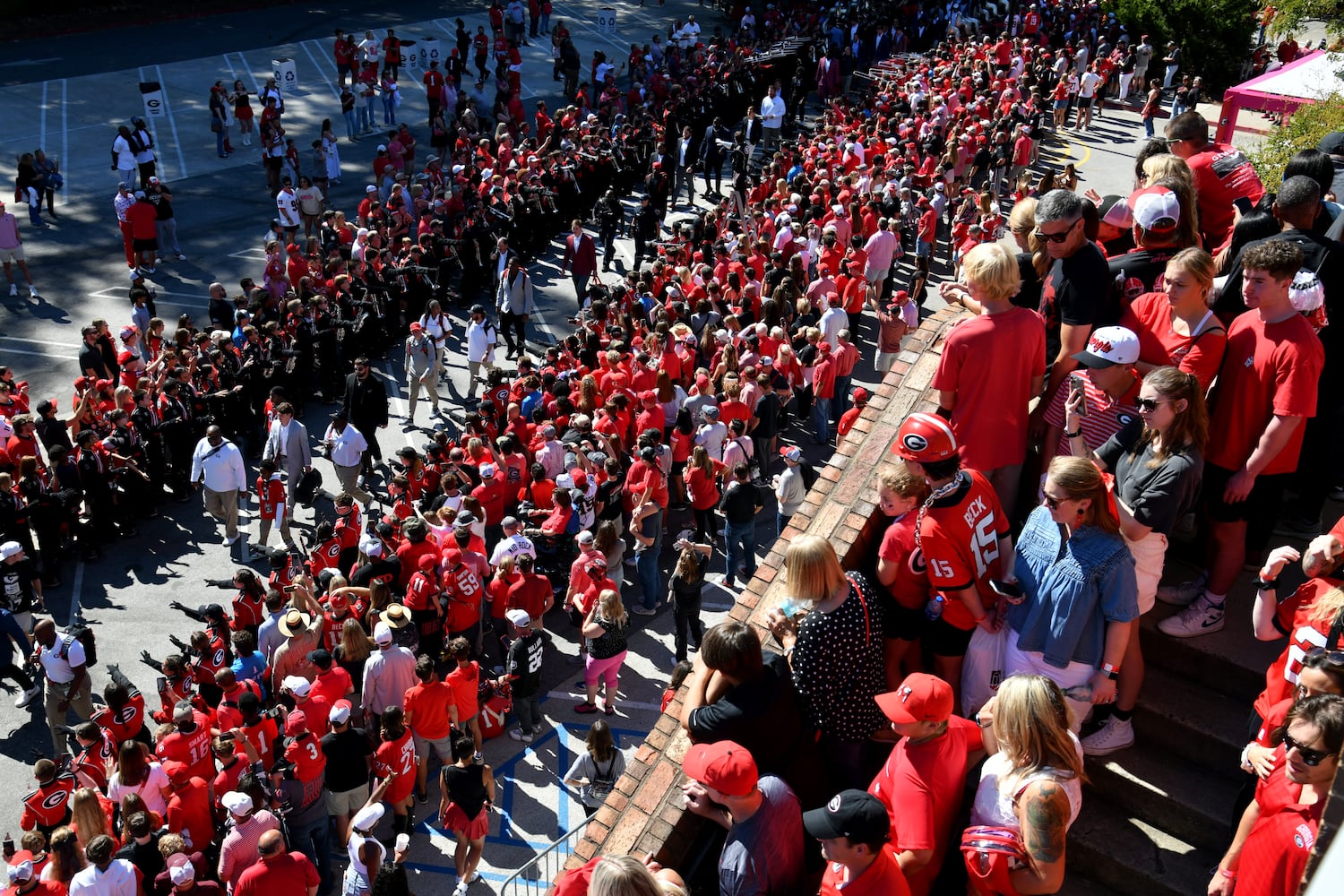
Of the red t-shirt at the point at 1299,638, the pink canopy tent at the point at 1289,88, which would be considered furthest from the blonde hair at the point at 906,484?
the pink canopy tent at the point at 1289,88

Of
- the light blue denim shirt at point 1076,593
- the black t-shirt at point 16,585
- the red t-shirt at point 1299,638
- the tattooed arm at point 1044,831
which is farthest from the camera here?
the black t-shirt at point 16,585

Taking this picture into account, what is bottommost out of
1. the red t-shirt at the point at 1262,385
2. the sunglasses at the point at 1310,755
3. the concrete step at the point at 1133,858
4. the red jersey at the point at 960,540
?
the concrete step at the point at 1133,858

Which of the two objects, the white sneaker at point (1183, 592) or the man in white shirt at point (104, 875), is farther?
the man in white shirt at point (104, 875)

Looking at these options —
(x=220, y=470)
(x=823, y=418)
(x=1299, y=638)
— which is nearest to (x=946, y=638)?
(x=1299, y=638)

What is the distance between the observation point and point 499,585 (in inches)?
439

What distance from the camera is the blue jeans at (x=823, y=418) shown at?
1526 centimetres

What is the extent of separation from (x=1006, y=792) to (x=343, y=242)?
725 inches

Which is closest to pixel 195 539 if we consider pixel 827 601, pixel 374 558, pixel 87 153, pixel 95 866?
pixel 374 558

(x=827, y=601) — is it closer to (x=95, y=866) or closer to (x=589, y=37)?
(x=95, y=866)

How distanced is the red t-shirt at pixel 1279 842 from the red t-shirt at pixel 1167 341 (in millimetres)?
2404

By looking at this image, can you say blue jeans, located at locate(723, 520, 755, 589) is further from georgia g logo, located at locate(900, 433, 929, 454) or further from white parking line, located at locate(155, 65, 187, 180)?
white parking line, located at locate(155, 65, 187, 180)

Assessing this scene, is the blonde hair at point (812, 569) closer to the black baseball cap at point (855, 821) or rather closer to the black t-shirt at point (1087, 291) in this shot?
the black baseball cap at point (855, 821)

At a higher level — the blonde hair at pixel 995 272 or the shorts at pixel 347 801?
the blonde hair at pixel 995 272

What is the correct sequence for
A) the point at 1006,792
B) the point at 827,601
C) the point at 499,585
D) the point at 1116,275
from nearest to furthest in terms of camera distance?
the point at 1006,792
the point at 827,601
the point at 1116,275
the point at 499,585
